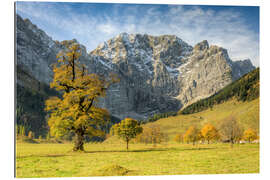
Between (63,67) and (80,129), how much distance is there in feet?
11.1

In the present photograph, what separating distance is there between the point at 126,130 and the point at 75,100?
4.87 metres

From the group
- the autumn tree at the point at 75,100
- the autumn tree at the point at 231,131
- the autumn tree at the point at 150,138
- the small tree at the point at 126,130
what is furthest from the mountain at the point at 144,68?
the autumn tree at the point at 231,131

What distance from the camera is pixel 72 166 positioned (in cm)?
990

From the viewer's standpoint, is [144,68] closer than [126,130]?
No

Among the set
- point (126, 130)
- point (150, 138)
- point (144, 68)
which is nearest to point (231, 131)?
point (150, 138)

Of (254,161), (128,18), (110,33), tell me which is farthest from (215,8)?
(254,161)

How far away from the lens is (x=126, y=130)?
15633 millimetres

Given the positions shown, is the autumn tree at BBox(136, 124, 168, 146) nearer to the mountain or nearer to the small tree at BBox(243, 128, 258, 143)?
the mountain

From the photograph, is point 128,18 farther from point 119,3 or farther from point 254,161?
point 254,161

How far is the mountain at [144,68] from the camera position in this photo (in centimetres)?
3434

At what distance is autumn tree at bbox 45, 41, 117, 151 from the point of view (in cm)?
1190

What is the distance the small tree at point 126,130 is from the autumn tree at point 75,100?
123 inches

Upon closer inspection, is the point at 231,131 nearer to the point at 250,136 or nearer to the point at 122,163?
the point at 250,136
